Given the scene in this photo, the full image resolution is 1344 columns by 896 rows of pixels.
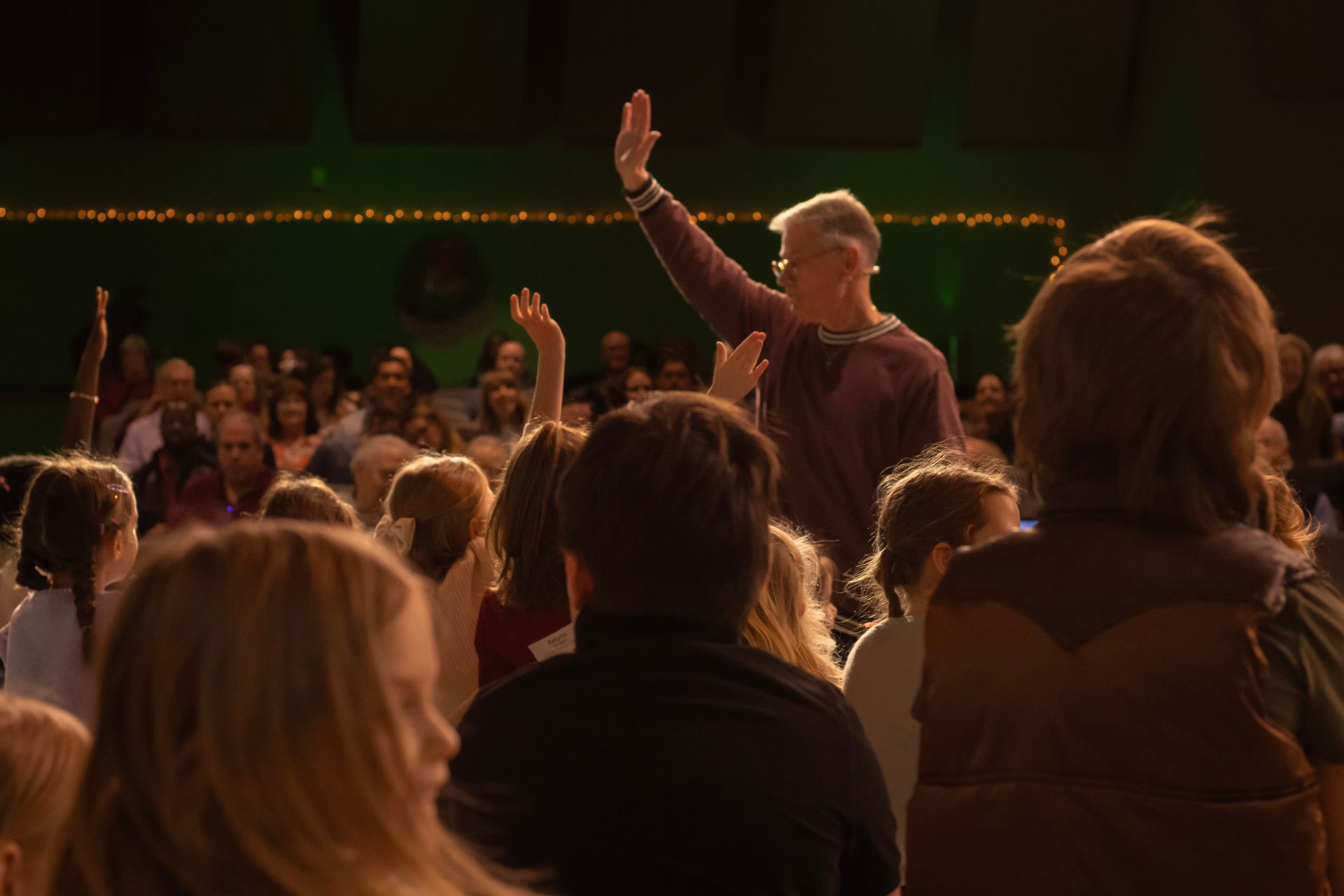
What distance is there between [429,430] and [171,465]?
3.41 feet

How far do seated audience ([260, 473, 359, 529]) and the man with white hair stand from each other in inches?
35.1

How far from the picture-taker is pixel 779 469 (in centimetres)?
148

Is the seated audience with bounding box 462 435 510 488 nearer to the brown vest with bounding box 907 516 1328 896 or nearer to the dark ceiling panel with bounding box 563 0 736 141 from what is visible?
the brown vest with bounding box 907 516 1328 896

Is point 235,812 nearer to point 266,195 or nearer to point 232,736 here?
point 232,736

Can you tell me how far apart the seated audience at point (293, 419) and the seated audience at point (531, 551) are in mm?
5080

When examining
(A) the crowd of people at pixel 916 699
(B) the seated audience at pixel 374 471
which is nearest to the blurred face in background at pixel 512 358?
(B) the seated audience at pixel 374 471

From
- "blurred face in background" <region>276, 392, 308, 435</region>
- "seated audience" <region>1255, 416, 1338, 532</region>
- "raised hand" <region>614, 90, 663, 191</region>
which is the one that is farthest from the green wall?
"raised hand" <region>614, 90, 663, 191</region>

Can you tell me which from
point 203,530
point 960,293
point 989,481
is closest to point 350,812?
point 203,530

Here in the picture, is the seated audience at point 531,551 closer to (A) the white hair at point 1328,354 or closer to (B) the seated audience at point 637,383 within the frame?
(B) the seated audience at point 637,383

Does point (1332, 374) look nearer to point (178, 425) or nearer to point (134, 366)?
point (178, 425)

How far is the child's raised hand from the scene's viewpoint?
2.73 m

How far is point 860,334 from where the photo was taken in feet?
11.0

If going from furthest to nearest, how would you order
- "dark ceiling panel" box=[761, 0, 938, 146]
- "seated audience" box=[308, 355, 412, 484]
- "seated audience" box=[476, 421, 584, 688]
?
"dark ceiling panel" box=[761, 0, 938, 146] → "seated audience" box=[308, 355, 412, 484] → "seated audience" box=[476, 421, 584, 688]

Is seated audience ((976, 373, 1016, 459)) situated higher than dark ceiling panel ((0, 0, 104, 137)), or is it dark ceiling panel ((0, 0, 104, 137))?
dark ceiling panel ((0, 0, 104, 137))
